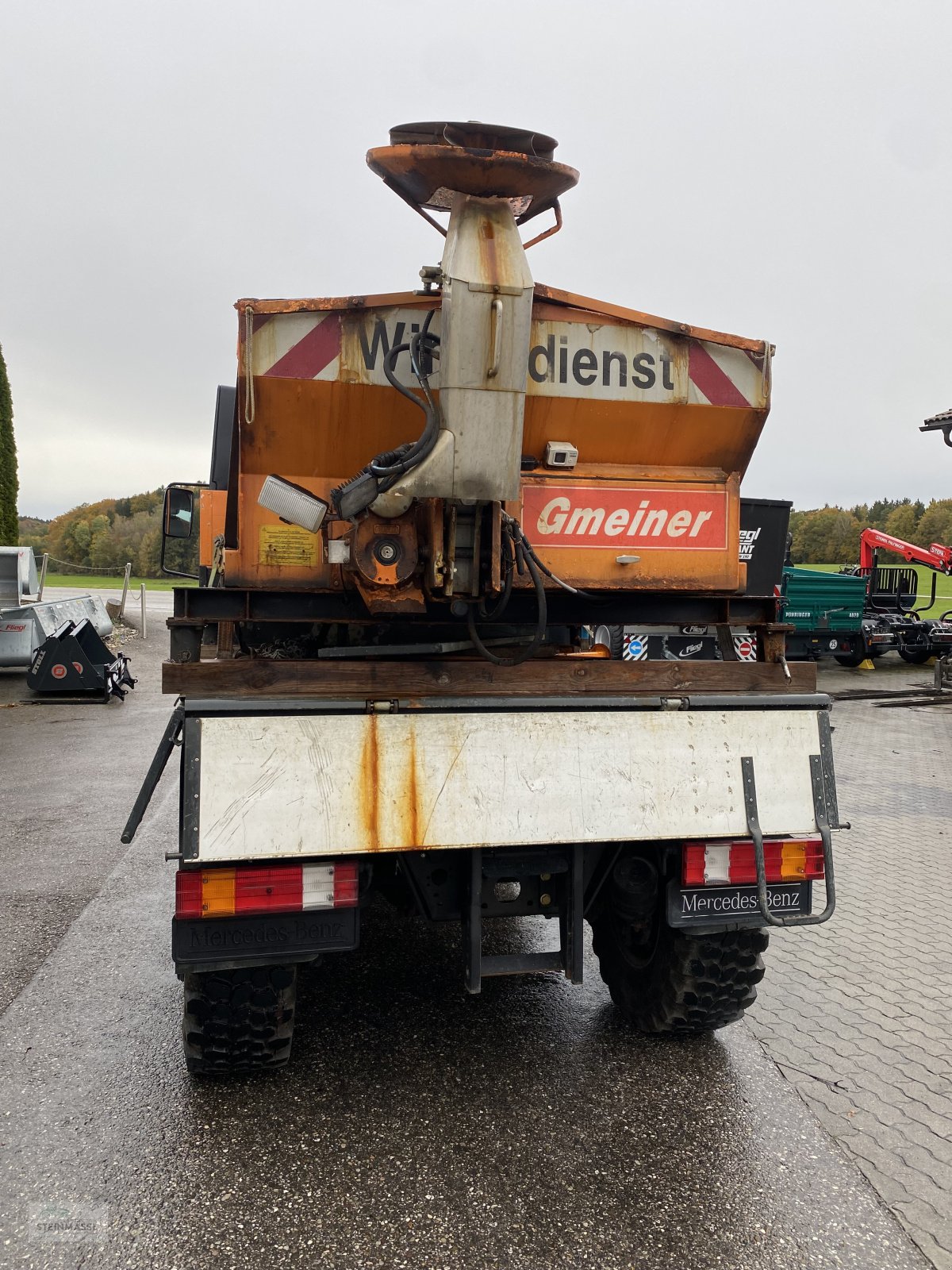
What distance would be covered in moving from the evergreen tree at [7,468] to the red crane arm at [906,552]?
58.8ft

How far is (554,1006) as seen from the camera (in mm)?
3828

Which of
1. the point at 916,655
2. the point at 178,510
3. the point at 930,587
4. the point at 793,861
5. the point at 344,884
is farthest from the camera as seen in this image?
the point at 930,587

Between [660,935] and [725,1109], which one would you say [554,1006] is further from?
[725,1109]

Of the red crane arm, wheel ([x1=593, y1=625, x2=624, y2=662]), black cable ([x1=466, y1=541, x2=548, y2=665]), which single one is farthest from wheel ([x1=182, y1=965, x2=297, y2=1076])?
the red crane arm

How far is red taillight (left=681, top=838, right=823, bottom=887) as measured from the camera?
9.96 feet

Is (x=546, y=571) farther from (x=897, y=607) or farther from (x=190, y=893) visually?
(x=897, y=607)

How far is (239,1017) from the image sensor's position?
3.00m

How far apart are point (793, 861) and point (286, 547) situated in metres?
2.10

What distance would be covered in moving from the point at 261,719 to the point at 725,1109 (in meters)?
2.04

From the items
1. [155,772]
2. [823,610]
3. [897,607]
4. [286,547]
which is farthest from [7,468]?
[897,607]

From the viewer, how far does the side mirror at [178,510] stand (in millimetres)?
4648

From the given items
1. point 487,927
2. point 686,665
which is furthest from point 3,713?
point 686,665

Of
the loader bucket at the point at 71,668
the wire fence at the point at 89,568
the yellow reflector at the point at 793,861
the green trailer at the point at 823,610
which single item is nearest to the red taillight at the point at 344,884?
the yellow reflector at the point at 793,861

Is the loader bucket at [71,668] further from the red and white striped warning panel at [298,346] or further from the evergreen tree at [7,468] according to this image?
the red and white striped warning panel at [298,346]
